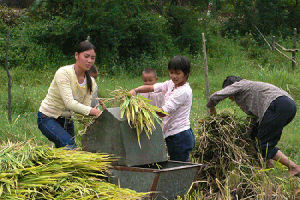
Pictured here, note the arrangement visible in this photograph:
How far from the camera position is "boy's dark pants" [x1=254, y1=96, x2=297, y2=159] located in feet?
17.7

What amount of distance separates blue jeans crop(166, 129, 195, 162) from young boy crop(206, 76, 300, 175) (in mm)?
818

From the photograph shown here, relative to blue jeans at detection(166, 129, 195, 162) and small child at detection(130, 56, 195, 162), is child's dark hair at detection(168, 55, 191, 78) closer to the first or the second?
small child at detection(130, 56, 195, 162)

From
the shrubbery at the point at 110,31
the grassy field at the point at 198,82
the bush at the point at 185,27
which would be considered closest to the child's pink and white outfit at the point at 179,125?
the grassy field at the point at 198,82

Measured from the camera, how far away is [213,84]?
11844mm

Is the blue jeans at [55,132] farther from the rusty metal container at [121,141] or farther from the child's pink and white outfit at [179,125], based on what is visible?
the child's pink and white outfit at [179,125]

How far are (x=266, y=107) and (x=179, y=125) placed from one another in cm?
135

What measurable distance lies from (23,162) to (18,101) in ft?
19.2

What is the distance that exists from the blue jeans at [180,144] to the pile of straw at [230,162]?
412mm

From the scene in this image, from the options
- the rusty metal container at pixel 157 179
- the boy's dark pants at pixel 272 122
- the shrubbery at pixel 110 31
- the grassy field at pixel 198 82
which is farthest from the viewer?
the shrubbery at pixel 110 31

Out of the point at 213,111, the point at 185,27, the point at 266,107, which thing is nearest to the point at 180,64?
the point at 213,111

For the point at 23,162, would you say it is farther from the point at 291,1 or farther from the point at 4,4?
the point at 291,1

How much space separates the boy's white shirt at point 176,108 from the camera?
4.61 metres

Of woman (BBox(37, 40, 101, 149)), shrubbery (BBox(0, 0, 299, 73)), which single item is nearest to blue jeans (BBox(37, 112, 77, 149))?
woman (BBox(37, 40, 101, 149))

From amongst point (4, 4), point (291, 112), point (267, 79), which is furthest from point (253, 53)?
point (291, 112)
